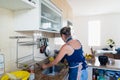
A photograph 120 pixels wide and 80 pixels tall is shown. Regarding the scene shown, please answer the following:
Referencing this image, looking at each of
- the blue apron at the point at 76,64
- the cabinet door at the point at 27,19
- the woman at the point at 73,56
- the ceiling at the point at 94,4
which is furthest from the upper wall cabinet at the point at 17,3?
the ceiling at the point at 94,4

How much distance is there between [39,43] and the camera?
2.16 meters

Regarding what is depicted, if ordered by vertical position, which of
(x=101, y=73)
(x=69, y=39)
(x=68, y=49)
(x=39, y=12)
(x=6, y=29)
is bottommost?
(x=101, y=73)

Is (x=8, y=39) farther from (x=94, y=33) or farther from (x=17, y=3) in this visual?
(x=94, y=33)

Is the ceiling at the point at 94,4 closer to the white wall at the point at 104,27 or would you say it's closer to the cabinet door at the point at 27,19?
the white wall at the point at 104,27

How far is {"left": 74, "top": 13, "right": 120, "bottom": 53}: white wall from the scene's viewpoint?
560 centimetres

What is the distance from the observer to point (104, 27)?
228 inches

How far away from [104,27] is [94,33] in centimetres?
49

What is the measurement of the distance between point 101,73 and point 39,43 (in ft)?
3.75

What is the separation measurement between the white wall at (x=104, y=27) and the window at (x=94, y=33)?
0.13 m

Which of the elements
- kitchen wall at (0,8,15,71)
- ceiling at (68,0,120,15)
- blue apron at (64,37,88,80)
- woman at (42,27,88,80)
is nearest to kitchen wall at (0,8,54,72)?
kitchen wall at (0,8,15,71)

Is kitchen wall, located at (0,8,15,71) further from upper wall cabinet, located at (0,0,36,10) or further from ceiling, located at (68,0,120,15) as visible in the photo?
ceiling, located at (68,0,120,15)

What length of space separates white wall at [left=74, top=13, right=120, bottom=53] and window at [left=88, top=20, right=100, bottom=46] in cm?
13

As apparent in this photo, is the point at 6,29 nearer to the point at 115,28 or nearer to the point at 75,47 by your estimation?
the point at 75,47

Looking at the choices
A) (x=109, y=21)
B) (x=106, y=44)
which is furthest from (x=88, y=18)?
(x=106, y=44)
